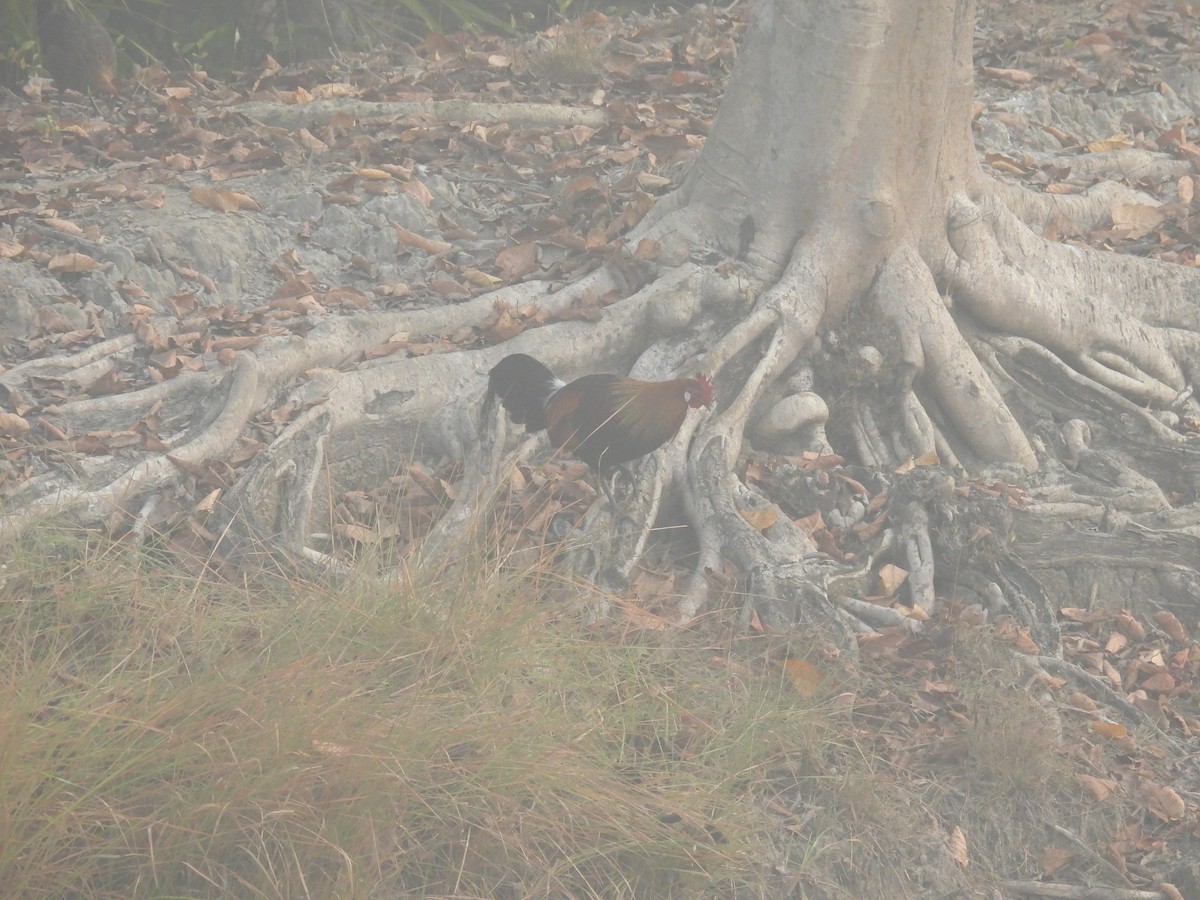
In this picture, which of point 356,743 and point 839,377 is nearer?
point 356,743

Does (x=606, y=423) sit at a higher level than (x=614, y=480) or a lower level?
higher

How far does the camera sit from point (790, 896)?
3.28 meters

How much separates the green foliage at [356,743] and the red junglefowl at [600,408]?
38.0 inches

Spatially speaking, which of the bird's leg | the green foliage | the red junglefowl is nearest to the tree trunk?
the bird's leg

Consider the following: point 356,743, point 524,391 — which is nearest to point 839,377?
point 524,391

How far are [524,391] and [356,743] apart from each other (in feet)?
6.94

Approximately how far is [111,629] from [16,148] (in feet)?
12.2

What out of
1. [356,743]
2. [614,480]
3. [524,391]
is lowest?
[614,480]

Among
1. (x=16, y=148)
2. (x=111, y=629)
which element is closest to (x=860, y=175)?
(x=111, y=629)

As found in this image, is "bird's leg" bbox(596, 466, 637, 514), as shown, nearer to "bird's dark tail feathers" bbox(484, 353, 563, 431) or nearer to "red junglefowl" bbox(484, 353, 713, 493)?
"red junglefowl" bbox(484, 353, 713, 493)

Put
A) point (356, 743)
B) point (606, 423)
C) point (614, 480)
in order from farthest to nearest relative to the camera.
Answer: point (614, 480)
point (606, 423)
point (356, 743)

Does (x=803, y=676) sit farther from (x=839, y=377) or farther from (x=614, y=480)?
(x=839, y=377)

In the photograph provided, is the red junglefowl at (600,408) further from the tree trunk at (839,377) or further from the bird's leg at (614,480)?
the tree trunk at (839,377)

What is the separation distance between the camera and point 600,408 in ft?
14.7
